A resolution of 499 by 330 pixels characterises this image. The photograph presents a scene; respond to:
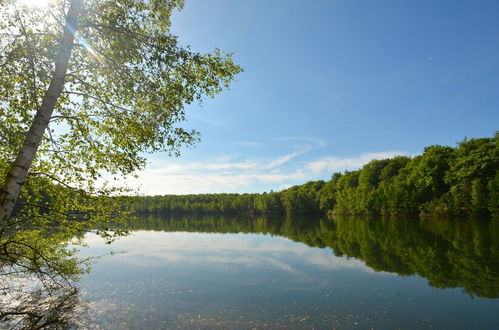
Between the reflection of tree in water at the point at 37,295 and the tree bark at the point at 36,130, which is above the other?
the tree bark at the point at 36,130

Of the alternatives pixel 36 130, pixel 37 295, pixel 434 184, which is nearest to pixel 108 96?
pixel 36 130

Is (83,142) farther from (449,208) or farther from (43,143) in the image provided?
(449,208)

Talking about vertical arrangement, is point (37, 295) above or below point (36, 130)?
below

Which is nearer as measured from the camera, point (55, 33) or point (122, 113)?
point (55, 33)

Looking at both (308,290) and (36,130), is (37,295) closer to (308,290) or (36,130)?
(36,130)

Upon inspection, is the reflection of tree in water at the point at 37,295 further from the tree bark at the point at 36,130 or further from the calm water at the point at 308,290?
the tree bark at the point at 36,130

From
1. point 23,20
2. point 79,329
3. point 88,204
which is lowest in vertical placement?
point 79,329

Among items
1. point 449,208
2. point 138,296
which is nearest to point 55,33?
point 138,296

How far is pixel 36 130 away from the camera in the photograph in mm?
7750

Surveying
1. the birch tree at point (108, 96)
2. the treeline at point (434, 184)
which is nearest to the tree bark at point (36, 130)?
the birch tree at point (108, 96)

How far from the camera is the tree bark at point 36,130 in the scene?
7.12 m

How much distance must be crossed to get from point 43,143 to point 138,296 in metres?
10.7

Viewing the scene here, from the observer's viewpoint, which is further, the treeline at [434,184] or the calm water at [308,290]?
the treeline at [434,184]

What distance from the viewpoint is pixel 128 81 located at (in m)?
11.0
